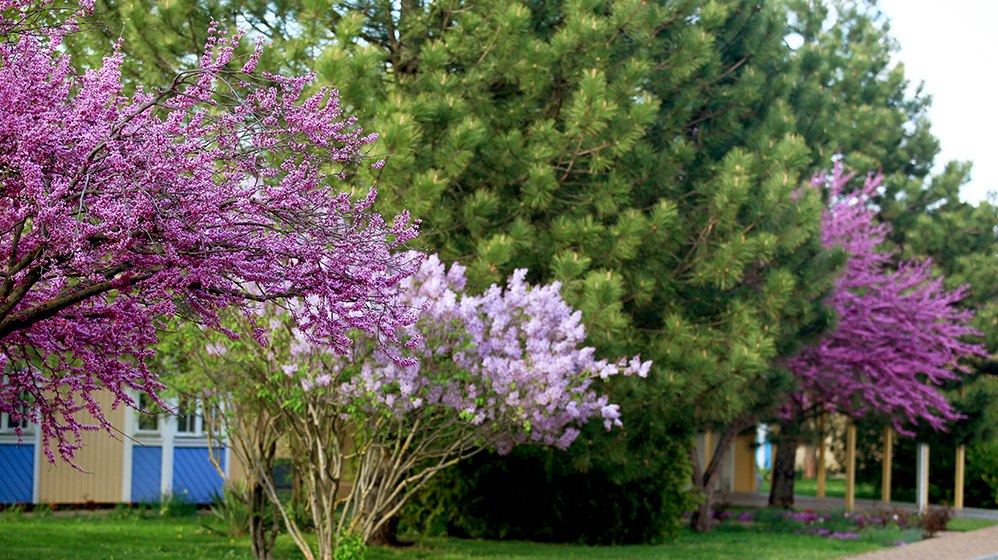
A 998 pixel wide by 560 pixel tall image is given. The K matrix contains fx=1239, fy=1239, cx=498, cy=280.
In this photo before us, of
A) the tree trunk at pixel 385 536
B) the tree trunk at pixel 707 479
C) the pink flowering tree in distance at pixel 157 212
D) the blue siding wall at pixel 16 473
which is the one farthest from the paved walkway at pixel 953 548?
the blue siding wall at pixel 16 473

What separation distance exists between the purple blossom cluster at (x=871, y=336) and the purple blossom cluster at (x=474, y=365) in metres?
8.30

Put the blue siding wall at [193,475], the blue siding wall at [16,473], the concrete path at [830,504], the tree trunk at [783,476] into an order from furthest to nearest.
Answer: the concrete path at [830,504] → the tree trunk at [783,476] → the blue siding wall at [193,475] → the blue siding wall at [16,473]

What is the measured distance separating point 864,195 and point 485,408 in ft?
39.3

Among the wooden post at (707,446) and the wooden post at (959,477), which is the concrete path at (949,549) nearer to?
the wooden post at (959,477)

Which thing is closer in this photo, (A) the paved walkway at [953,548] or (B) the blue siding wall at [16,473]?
(A) the paved walkway at [953,548]

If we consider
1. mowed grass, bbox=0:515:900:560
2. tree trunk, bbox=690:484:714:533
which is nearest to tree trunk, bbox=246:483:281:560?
mowed grass, bbox=0:515:900:560

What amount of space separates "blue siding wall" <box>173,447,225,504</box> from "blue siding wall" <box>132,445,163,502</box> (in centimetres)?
32

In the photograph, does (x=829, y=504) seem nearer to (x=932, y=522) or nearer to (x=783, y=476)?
(x=783, y=476)

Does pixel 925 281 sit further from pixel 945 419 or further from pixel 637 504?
pixel 637 504

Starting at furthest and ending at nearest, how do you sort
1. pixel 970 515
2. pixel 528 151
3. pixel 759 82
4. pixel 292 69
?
pixel 970 515, pixel 759 82, pixel 528 151, pixel 292 69

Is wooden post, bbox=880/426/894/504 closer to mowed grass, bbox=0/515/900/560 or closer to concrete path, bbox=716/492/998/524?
concrete path, bbox=716/492/998/524

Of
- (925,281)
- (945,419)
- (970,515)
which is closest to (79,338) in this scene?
(925,281)

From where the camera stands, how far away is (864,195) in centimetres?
2030

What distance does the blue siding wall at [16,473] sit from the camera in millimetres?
16297
